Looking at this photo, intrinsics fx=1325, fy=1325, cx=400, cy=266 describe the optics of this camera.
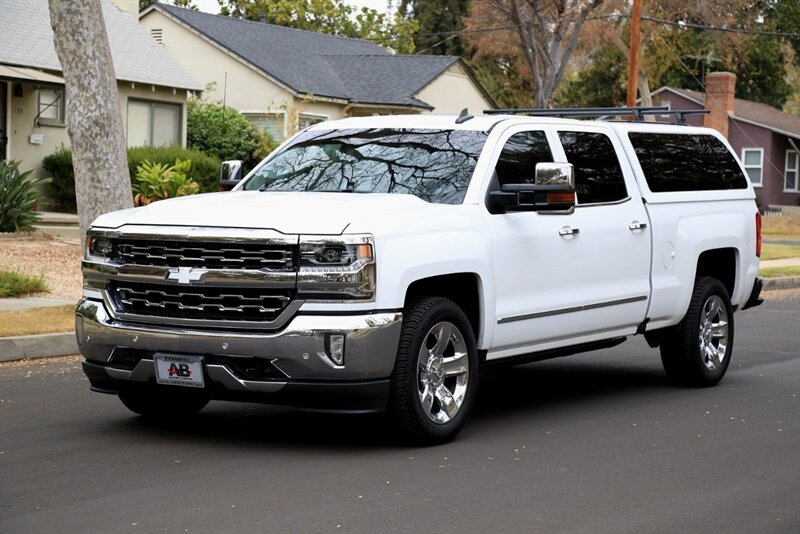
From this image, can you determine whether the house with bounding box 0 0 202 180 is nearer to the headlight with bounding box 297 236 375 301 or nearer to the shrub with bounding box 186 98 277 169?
the shrub with bounding box 186 98 277 169

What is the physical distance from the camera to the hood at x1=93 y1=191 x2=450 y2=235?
734 centimetres

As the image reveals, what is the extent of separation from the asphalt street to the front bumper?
37cm

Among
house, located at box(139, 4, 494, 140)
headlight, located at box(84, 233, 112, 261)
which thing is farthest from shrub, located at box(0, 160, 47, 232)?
house, located at box(139, 4, 494, 140)

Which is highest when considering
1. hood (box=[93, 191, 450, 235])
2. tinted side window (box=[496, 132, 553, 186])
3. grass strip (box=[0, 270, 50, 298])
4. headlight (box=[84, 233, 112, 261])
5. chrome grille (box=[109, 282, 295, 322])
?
tinted side window (box=[496, 132, 553, 186])

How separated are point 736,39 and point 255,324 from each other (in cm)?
4181

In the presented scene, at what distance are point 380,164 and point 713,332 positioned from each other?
3.62 metres

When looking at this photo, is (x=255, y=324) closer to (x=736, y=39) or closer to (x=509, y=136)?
(x=509, y=136)

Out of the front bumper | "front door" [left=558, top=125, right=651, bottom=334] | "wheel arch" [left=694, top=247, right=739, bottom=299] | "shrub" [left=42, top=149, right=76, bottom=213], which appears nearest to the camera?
the front bumper

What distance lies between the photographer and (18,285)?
49.4 feet

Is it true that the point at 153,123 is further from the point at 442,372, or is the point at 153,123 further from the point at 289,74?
the point at 442,372

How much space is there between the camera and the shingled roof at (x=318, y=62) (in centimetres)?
3919

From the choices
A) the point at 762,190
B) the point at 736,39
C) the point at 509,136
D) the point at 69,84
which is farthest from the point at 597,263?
the point at 762,190

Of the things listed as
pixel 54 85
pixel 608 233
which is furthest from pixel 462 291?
pixel 54 85

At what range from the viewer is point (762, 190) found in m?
52.5
